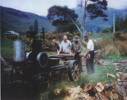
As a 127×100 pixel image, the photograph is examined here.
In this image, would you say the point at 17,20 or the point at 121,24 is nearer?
the point at 17,20

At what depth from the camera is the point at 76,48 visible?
9.29 feet

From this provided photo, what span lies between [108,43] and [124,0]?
31 cm

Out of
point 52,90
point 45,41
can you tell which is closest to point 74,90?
point 52,90

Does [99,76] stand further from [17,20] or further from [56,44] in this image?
[17,20]

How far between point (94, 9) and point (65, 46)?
0.32 metres

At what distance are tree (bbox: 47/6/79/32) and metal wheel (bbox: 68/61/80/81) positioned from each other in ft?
0.79

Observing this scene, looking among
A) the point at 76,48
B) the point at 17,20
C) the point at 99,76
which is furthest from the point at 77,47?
the point at 17,20

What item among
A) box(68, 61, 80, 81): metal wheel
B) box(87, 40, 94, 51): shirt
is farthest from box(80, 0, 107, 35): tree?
box(68, 61, 80, 81): metal wheel

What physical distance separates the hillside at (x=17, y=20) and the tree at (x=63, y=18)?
0.23 feet

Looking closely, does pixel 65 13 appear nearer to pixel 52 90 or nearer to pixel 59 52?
pixel 59 52

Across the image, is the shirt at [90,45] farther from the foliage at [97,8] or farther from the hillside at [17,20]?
the hillside at [17,20]

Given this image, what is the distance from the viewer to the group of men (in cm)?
280

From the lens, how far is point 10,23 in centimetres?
270

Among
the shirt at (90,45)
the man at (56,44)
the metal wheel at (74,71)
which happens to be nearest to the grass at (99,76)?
the metal wheel at (74,71)
